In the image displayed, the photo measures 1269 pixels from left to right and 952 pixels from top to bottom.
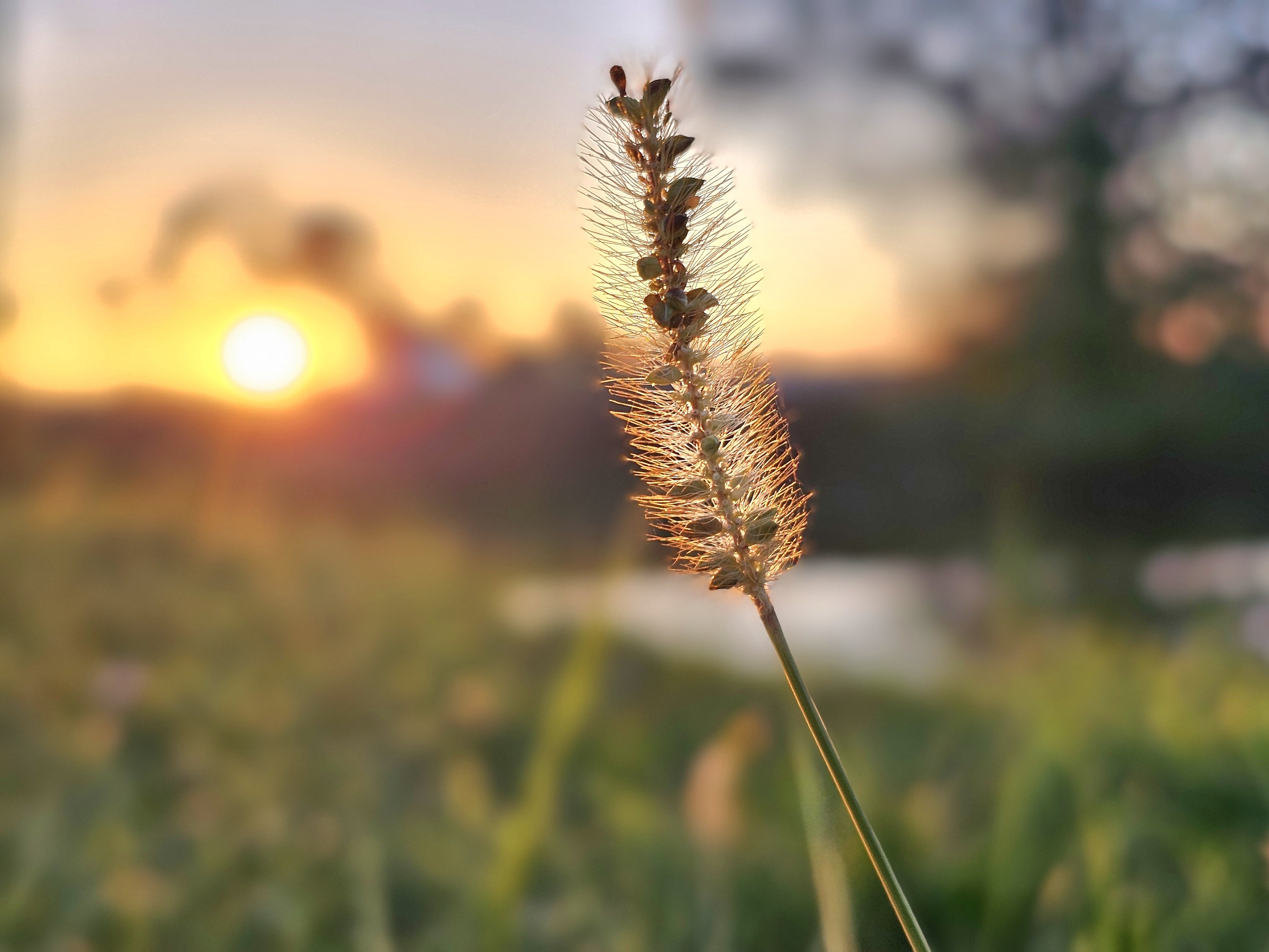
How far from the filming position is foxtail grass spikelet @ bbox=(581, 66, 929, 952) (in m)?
0.15

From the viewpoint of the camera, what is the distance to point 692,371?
0.16 metres

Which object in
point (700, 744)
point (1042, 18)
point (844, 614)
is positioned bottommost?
point (700, 744)

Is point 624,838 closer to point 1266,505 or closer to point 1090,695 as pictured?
point 1090,695

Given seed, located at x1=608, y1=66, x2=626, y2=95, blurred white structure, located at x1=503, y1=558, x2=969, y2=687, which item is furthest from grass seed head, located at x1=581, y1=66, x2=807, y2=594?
blurred white structure, located at x1=503, y1=558, x2=969, y2=687

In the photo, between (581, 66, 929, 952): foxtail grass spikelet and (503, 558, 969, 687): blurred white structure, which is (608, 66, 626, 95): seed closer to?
(581, 66, 929, 952): foxtail grass spikelet

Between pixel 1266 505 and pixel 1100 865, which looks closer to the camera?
pixel 1100 865

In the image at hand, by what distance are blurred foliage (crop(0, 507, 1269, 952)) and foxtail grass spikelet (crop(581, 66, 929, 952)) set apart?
7cm

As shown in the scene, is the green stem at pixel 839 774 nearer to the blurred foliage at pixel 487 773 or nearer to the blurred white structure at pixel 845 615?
the blurred foliage at pixel 487 773

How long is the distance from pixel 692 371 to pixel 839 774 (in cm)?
7

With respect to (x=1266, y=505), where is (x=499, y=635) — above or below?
below

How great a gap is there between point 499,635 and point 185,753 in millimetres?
370

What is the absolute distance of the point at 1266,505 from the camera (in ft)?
3.75

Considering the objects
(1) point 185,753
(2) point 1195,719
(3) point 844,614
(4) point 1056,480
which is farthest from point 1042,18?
(1) point 185,753

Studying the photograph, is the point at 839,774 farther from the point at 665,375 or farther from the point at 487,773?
the point at 487,773
